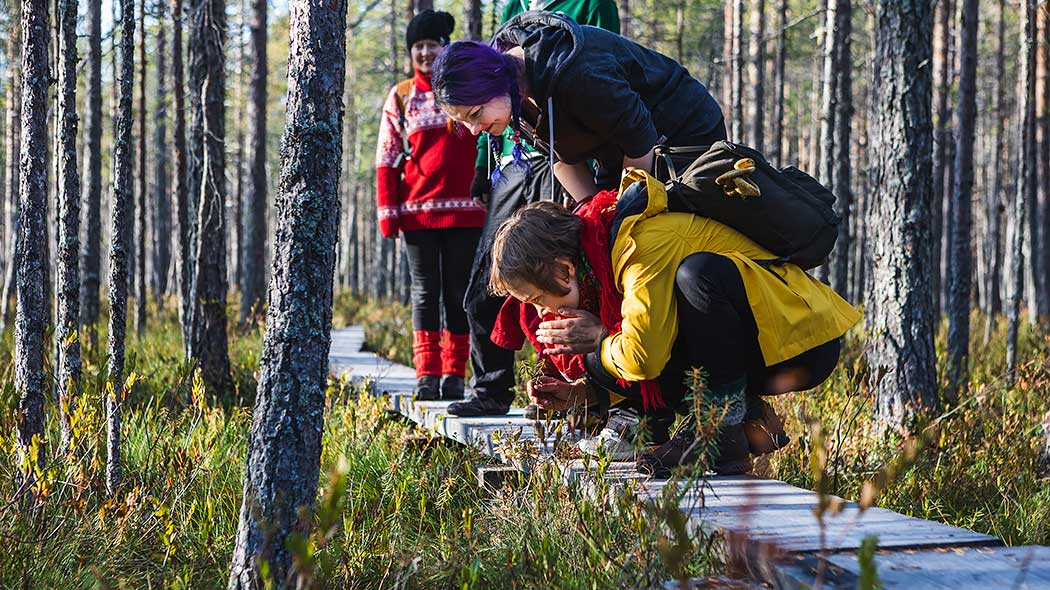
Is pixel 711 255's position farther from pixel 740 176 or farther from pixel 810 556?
pixel 810 556

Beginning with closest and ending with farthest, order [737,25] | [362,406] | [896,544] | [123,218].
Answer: [896,544]
[123,218]
[362,406]
[737,25]

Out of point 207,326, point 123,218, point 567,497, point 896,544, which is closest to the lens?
point 896,544

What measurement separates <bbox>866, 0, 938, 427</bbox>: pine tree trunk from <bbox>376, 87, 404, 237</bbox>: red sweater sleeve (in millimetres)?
2731

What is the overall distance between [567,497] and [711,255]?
91 centimetres

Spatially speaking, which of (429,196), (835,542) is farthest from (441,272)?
(835,542)

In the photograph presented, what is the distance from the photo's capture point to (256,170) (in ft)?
40.4

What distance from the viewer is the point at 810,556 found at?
7.09 ft

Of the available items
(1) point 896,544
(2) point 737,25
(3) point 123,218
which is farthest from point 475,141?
(2) point 737,25

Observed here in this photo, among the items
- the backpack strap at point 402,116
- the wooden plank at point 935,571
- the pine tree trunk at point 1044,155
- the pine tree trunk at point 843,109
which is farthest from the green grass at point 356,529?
the pine tree trunk at point 1044,155

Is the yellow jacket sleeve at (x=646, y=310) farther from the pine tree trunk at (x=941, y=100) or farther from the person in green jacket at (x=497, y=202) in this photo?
the pine tree trunk at (x=941, y=100)

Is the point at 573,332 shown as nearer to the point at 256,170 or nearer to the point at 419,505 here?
the point at 419,505

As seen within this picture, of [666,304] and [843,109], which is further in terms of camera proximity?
[843,109]

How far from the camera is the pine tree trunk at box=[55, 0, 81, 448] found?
340 centimetres

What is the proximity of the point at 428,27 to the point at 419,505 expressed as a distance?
9.22ft
